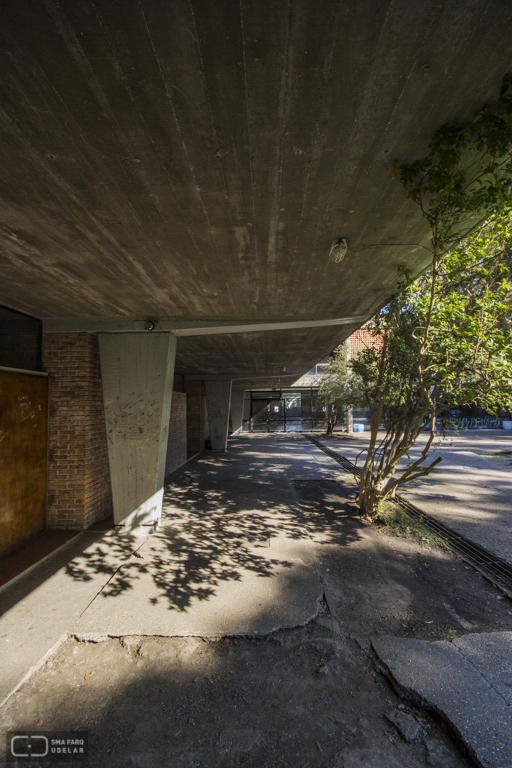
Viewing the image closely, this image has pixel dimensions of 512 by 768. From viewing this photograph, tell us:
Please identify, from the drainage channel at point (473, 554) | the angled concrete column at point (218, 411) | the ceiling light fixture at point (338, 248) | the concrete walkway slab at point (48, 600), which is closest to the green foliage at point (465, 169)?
the ceiling light fixture at point (338, 248)

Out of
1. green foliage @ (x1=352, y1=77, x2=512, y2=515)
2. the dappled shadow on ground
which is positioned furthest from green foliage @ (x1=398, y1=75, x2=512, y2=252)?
the dappled shadow on ground

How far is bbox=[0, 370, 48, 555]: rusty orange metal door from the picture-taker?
4617 mm

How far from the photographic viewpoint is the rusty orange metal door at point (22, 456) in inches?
182

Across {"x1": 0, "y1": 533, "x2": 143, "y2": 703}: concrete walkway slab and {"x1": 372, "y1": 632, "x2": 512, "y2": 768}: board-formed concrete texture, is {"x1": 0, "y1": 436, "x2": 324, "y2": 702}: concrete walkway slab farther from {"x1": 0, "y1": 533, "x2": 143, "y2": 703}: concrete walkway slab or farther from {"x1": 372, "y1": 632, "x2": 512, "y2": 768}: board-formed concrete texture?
{"x1": 372, "y1": 632, "x2": 512, "y2": 768}: board-formed concrete texture

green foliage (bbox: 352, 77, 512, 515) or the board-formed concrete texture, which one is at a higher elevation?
green foliage (bbox: 352, 77, 512, 515)

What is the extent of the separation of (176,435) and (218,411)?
460cm

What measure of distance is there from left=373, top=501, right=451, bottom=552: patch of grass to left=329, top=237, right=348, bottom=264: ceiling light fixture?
4.02m

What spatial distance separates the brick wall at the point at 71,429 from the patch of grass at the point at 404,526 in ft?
15.3

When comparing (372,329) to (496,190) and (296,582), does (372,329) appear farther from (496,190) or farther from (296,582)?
(296,582)

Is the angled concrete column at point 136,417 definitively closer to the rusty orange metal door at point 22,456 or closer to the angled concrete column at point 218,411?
the rusty orange metal door at point 22,456

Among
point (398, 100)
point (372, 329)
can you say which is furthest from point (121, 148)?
point (372, 329)

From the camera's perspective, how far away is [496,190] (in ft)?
8.10

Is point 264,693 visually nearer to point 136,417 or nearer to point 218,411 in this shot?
point 136,417

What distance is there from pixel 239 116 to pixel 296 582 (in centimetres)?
414
